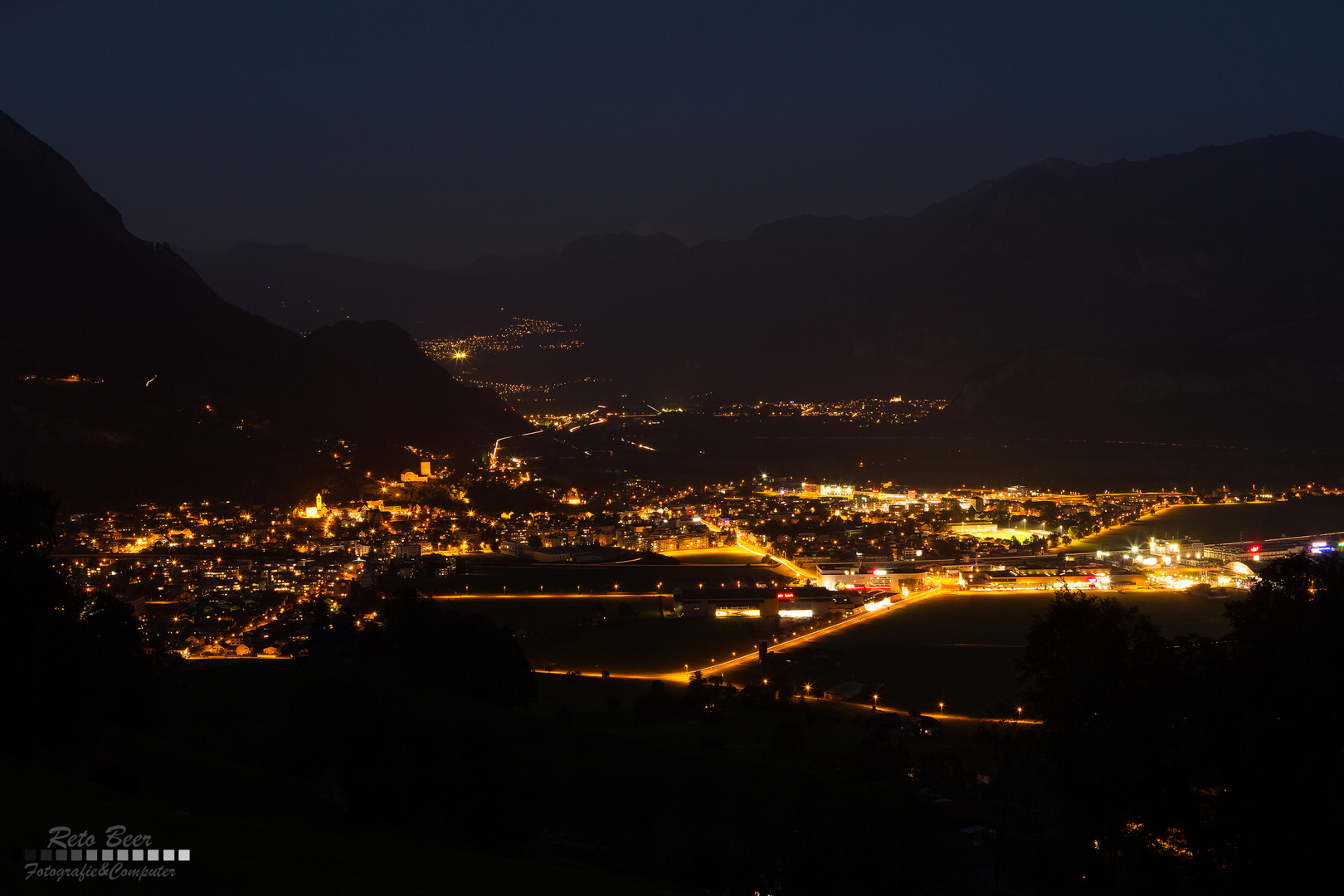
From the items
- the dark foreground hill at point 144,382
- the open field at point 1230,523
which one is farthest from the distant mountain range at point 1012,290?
the open field at point 1230,523

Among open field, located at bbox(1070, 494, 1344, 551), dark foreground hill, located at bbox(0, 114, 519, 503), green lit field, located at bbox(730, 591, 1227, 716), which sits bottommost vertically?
green lit field, located at bbox(730, 591, 1227, 716)

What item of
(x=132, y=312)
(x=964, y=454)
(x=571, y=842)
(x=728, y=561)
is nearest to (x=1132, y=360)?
(x=964, y=454)

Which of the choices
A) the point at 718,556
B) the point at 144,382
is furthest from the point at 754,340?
the point at 718,556

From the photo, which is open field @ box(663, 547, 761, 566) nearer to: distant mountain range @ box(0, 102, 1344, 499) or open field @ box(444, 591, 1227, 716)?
open field @ box(444, 591, 1227, 716)

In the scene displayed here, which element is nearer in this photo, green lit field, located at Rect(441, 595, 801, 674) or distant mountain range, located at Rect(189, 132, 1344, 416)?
green lit field, located at Rect(441, 595, 801, 674)

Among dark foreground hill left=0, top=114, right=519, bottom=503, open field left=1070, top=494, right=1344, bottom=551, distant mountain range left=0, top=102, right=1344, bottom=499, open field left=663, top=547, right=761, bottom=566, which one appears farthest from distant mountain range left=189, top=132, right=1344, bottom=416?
open field left=663, top=547, right=761, bottom=566

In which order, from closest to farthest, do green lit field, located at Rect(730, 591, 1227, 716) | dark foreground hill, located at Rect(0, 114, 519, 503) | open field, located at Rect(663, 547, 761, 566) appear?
green lit field, located at Rect(730, 591, 1227, 716), open field, located at Rect(663, 547, 761, 566), dark foreground hill, located at Rect(0, 114, 519, 503)

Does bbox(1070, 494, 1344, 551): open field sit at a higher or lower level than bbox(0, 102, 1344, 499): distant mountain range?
lower

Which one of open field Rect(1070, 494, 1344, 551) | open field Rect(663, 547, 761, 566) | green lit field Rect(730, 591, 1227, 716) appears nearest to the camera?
green lit field Rect(730, 591, 1227, 716)
